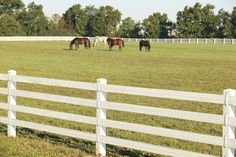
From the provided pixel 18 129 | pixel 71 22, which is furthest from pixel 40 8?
pixel 18 129

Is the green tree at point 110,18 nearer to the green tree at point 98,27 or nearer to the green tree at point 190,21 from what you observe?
the green tree at point 98,27

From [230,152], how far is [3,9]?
16398cm

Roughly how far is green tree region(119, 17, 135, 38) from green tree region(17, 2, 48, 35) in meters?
22.3

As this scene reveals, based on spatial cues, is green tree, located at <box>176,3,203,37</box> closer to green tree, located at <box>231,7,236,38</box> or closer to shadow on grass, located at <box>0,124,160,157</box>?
green tree, located at <box>231,7,236,38</box>

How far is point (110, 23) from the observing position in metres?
158

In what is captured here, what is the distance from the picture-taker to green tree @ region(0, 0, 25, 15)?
16362 cm

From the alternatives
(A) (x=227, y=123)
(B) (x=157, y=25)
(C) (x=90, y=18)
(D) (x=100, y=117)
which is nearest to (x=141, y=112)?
(D) (x=100, y=117)

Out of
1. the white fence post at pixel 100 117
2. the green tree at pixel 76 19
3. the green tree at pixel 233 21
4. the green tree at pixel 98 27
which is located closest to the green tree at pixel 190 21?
the green tree at pixel 233 21

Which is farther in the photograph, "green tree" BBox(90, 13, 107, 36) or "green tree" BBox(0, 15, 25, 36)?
"green tree" BBox(90, 13, 107, 36)

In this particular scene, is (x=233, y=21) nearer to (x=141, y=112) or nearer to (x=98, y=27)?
(x=98, y=27)

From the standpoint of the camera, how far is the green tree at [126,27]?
486 feet

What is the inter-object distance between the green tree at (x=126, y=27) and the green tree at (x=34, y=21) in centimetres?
2231

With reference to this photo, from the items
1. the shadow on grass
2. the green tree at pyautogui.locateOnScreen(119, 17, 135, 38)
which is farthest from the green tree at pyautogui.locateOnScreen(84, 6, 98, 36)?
the shadow on grass

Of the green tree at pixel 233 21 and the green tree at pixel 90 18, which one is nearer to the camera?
the green tree at pixel 233 21
